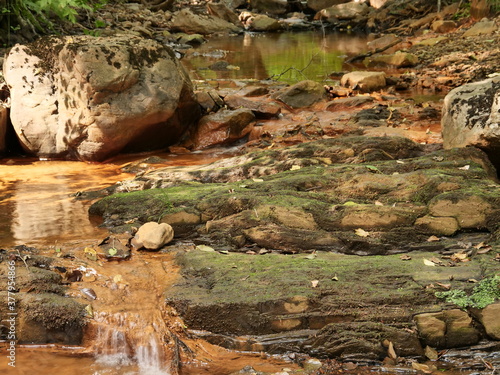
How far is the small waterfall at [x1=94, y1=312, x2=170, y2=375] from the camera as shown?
13.7ft

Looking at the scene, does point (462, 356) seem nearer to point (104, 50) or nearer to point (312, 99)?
point (104, 50)

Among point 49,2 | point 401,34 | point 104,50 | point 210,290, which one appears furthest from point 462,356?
point 401,34

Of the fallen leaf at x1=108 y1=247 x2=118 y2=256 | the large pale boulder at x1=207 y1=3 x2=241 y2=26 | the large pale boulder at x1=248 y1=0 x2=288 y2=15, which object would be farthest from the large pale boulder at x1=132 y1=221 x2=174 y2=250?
the large pale boulder at x1=248 y1=0 x2=288 y2=15

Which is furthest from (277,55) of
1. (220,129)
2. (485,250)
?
(485,250)

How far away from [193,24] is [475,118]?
21727 mm

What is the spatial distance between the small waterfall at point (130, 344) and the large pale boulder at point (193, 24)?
23663mm

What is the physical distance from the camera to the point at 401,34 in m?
24.4

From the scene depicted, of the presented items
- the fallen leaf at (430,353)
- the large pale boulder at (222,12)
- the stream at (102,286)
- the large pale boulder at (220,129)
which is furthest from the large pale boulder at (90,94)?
the large pale boulder at (222,12)

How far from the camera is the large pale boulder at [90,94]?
9273 millimetres

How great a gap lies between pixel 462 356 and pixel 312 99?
952 cm

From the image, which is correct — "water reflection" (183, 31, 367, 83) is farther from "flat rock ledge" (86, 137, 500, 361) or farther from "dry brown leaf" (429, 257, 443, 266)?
"dry brown leaf" (429, 257, 443, 266)

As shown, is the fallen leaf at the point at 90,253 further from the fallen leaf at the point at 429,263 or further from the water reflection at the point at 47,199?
the fallen leaf at the point at 429,263

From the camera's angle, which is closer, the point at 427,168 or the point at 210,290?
the point at 210,290

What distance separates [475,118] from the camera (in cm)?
693
